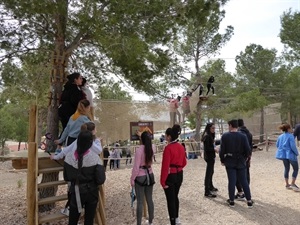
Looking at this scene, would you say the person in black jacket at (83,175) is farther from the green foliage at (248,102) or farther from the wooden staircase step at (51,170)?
the green foliage at (248,102)

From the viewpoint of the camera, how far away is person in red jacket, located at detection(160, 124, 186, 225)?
14.6ft

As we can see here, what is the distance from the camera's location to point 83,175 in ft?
11.5

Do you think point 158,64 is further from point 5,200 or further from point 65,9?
point 5,200

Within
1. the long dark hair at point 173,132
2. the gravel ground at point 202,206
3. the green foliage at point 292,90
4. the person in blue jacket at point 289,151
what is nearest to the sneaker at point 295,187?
the person in blue jacket at point 289,151

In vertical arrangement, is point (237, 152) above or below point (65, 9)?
below

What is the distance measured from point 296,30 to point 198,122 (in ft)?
26.2

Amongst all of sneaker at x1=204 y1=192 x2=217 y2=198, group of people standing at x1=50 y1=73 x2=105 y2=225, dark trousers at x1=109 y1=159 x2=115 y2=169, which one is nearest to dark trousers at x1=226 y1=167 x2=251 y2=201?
sneaker at x1=204 y1=192 x2=217 y2=198

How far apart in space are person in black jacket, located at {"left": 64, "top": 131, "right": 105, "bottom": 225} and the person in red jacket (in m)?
1.14

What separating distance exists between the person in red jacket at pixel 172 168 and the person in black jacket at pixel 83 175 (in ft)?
3.74

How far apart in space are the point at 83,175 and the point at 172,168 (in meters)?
1.44

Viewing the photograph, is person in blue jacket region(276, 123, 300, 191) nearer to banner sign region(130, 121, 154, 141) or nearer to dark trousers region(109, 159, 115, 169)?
banner sign region(130, 121, 154, 141)

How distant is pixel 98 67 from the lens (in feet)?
22.4

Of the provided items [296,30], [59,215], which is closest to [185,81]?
[296,30]

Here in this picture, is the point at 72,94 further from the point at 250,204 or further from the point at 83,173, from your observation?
the point at 250,204
